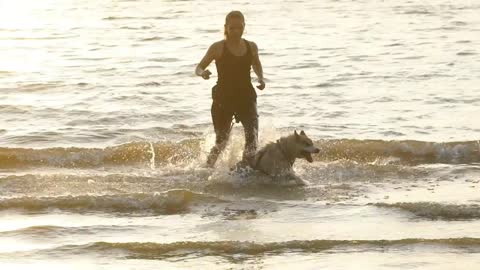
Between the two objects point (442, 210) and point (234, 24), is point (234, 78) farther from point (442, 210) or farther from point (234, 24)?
point (442, 210)

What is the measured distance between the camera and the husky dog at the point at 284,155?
12.8 m

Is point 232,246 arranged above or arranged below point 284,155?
below

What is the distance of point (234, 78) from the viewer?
12477mm

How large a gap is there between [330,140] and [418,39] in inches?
453

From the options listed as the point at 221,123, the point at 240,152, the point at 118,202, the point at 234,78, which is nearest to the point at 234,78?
the point at 234,78

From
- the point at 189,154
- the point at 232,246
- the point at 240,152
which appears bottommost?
the point at 189,154

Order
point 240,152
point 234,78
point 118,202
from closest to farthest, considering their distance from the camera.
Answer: point 118,202 < point 234,78 < point 240,152

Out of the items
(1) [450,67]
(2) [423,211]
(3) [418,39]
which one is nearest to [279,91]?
(1) [450,67]

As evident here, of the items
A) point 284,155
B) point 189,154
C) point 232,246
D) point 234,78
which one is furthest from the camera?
point 189,154

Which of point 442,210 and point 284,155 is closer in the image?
point 442,210

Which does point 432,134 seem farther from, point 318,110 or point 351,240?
point 351,240

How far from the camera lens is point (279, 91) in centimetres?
2019

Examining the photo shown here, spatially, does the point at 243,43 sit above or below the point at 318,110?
above

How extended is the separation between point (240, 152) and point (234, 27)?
1.94 m
